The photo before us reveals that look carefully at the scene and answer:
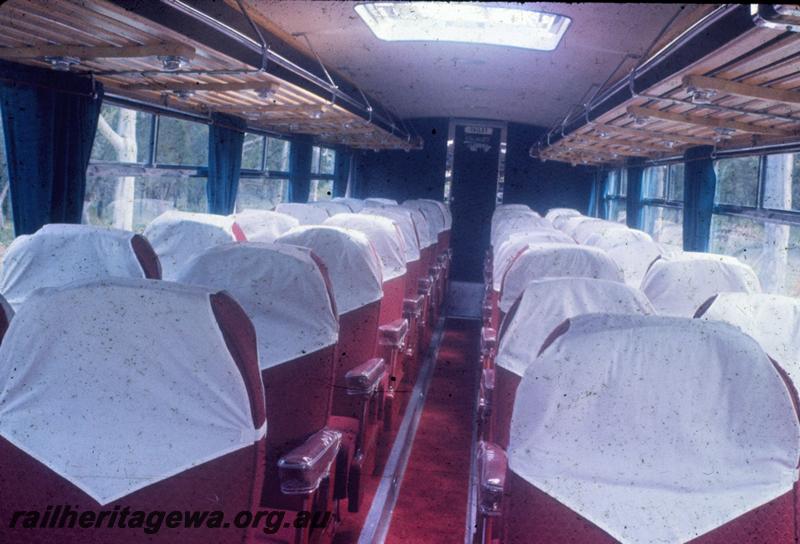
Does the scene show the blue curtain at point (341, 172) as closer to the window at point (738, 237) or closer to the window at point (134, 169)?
the window at point (134, 169)

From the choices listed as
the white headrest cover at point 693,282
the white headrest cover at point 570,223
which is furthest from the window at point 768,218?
the white headrest cover at point 570,223

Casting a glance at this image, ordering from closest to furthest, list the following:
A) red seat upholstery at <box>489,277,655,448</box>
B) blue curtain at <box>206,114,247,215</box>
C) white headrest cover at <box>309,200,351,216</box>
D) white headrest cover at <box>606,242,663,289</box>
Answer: red seat upholstery at <box>489,277,655,448</box>
white headrest cover at <box>606,242,663,289</box>
blue curtain at <box>206,114,247,215</box>
white headrest cover at <box>309,200,351,216</box>

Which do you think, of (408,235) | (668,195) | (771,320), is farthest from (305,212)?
(771,320)

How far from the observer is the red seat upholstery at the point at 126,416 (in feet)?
6.15

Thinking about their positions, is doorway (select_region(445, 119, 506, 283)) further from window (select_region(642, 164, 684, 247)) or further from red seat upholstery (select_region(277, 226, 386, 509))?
red seat upholstery (select_region(277, 226, 386, 509))

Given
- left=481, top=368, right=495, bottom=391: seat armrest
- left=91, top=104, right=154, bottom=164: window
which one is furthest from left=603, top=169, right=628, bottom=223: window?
left=481, top=368, right=495, bottom=391: seat armrest

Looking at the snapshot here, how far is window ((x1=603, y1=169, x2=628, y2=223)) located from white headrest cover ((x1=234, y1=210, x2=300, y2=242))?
6.89 metres

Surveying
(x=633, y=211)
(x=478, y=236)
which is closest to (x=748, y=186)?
(x=633, y=211)

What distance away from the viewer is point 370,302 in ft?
14.1

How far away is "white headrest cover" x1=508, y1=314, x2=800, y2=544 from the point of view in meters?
1.83

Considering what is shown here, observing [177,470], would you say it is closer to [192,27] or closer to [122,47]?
[192,27]

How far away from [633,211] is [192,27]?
28.4 ft

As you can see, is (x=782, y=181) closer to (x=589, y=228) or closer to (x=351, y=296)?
(x=589, y=228)

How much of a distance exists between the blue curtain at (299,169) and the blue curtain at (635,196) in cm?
502
